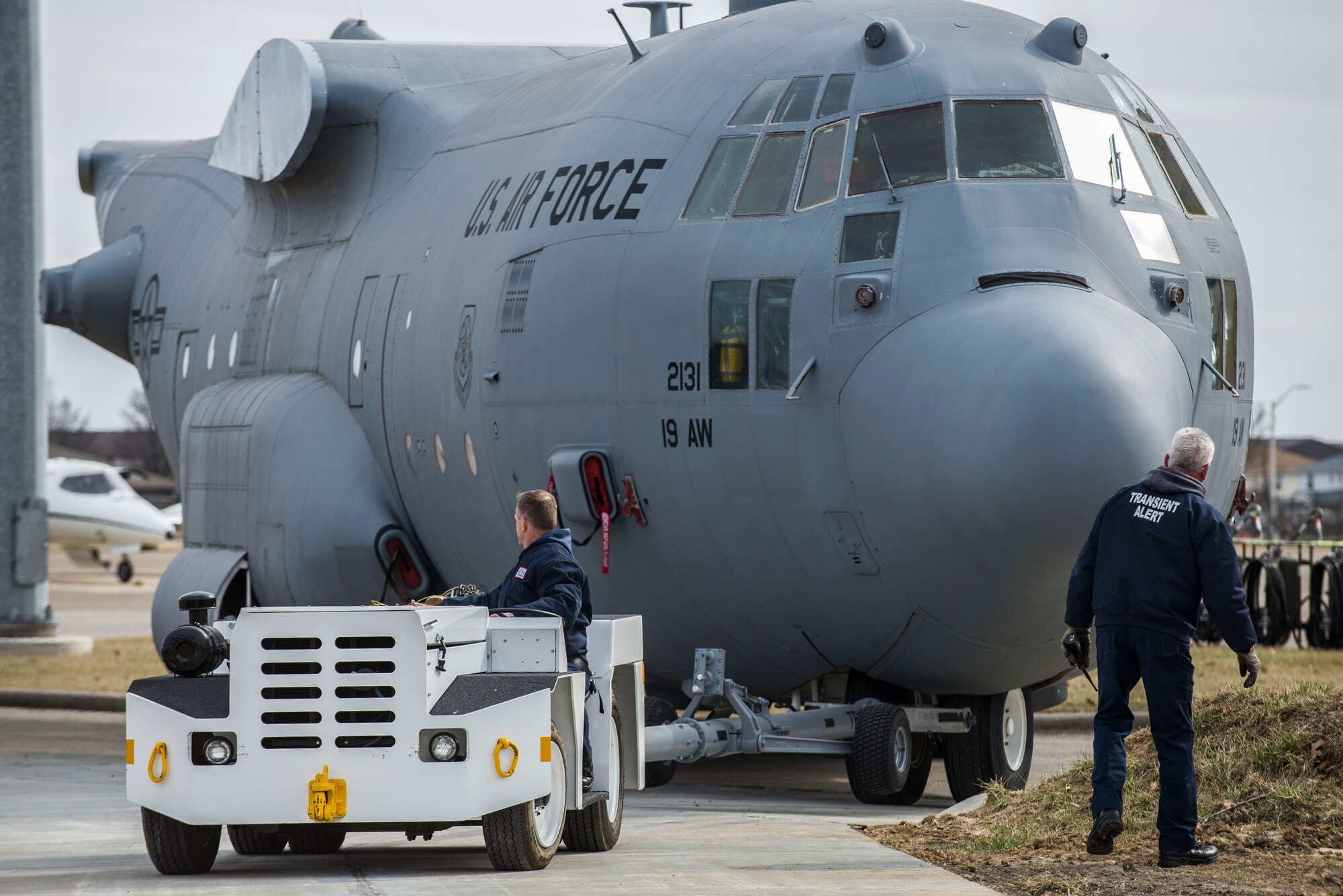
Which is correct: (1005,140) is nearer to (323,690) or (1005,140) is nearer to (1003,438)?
(1003,438)

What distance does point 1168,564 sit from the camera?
A: 764 centimetres

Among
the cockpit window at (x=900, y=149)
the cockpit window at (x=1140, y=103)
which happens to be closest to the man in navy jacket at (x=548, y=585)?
the cockpit window at (x=900, y=149)

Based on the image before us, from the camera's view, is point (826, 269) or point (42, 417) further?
point (42, 417)

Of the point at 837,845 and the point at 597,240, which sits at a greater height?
the point at 597,240

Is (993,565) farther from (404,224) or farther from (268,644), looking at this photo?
(404,224)

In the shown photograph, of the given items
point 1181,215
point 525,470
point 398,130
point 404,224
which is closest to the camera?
point 1181,215

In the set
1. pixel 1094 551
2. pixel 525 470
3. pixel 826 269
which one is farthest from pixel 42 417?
pixel 1094 551

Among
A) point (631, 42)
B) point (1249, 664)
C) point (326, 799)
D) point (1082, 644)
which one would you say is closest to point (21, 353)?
point (631, 42)

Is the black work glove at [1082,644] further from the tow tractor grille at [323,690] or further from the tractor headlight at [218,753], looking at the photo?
the tractor headlight at [218,753]

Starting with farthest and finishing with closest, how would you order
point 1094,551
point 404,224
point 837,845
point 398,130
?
point 398,130, point 404,224, point 837,845, point 1094,551

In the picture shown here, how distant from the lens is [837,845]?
8578 millimetres

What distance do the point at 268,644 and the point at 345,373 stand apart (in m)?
7.28

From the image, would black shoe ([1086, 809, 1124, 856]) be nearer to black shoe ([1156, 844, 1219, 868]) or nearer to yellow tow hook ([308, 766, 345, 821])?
black shoe ([1156, 844, 1219, 868])

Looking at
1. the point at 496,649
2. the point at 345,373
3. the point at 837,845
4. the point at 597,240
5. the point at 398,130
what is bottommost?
the point at 837,845
